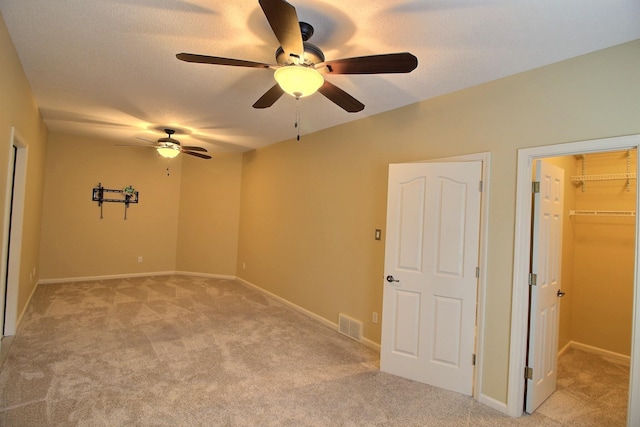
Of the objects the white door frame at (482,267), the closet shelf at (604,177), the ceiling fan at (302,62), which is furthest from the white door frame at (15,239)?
the closet shelf at (604,177)

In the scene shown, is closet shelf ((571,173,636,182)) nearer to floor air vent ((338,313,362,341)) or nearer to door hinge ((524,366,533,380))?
door hinge ((524,366,533,380))

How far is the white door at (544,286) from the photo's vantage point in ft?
8.33

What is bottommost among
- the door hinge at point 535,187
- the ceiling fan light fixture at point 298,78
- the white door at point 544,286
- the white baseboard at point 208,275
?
the white baseboard at point 208,275

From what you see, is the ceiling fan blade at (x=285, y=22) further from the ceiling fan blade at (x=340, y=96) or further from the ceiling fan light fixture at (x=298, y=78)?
the ceiling fan blade at (x=340, y=96)

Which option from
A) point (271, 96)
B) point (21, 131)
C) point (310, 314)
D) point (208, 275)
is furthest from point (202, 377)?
point (208, 275)

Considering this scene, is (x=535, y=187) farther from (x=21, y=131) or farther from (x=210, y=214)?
(x=210, y=214)

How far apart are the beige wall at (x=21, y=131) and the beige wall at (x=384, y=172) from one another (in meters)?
3.14

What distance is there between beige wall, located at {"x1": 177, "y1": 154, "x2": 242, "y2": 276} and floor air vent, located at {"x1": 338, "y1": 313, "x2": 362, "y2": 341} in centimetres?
345

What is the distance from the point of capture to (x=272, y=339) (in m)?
3.70

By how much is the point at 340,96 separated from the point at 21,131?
3.20 meters

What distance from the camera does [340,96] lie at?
2.31 metres

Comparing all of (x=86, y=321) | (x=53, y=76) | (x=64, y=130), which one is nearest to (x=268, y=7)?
(x=53, y=76)

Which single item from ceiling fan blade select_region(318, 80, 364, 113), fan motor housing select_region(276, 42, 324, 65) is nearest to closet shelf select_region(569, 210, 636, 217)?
ceiling fan blade select_region(318, 80, 364, 113)

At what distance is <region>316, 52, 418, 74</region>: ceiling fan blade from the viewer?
5.60ft
